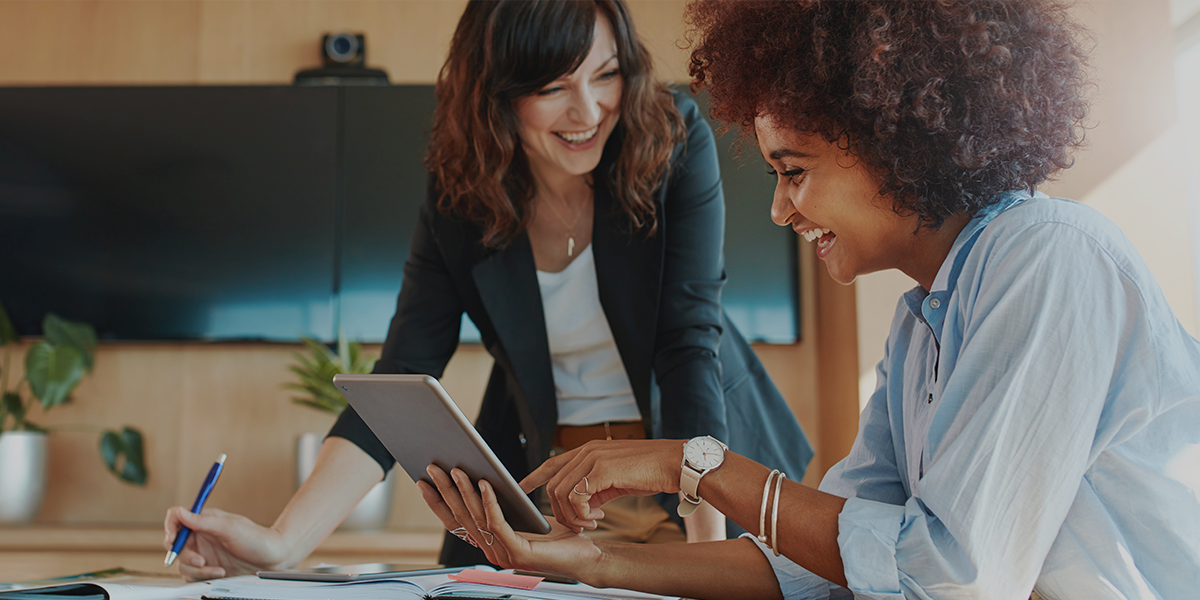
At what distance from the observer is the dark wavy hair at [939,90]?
0.75 metres

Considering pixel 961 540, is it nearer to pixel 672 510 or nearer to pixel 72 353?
pixel 672 510

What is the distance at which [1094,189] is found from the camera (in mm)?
2205

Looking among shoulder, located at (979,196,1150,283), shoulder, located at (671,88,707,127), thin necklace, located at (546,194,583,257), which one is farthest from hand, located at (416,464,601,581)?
shoulder, located at (671,88,707,127)

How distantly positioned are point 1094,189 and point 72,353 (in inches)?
121

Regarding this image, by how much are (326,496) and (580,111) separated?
657 mm

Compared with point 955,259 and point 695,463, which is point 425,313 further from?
point 955,259

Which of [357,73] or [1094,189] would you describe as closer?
[1094,189]

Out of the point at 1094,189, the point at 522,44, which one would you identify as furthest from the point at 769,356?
the point at 522,44

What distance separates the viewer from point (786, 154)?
87cm

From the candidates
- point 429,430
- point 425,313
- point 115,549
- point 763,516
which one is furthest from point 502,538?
point 115,549

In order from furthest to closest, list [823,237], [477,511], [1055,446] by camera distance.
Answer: [823,237], [477,511], [1055,446]

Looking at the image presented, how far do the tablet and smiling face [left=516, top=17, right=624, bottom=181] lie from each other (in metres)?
0.61

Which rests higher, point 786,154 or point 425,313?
point 786,154

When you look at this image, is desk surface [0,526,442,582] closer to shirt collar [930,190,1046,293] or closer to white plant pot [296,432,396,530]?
white plant pot [296,432,396,530]
